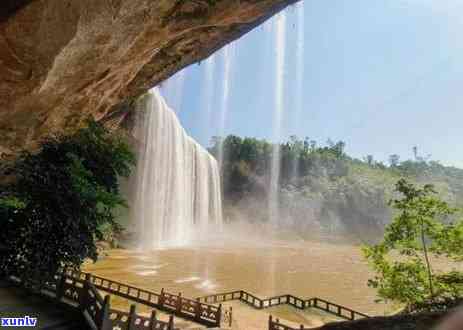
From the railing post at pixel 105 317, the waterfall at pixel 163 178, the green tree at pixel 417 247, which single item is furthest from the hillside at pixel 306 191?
the railing post at pixel 105 317

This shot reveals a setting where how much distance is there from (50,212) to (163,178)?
25202mm

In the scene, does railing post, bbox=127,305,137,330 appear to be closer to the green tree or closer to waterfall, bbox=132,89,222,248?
the green tree

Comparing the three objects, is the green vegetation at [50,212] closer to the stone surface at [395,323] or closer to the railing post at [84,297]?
the railing post at [84,297]

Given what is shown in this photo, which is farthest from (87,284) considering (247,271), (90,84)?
(247,271)

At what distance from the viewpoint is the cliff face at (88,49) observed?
5.06 metres

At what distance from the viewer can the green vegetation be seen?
6.76 meters

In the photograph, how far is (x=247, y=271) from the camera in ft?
81.9

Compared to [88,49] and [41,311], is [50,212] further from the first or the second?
[88,49]

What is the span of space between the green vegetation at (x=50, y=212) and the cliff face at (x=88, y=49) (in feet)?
4.04

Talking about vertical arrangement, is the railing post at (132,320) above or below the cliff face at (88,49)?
below

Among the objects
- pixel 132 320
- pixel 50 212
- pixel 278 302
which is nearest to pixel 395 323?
pixel 132 320

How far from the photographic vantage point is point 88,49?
6.32 metres

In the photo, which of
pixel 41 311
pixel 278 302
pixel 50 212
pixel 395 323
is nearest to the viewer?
pixel 395 323

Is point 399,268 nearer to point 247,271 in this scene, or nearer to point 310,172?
point 247,271
